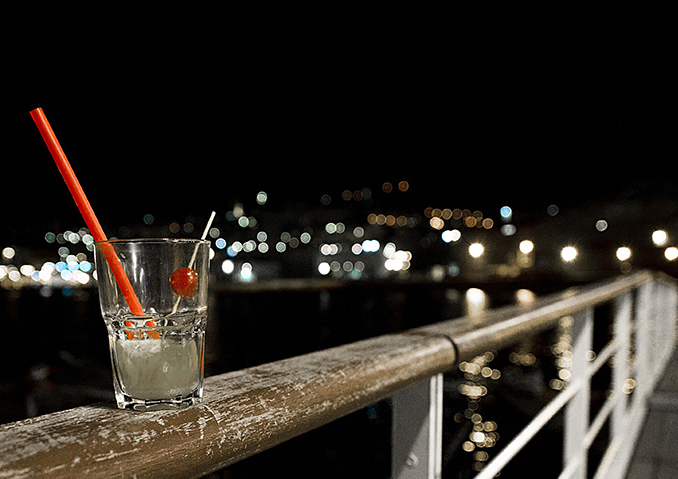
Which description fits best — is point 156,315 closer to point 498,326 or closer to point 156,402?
point 156,402

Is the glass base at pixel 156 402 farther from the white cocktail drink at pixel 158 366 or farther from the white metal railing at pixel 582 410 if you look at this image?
the white metal railing at pixel 582 410

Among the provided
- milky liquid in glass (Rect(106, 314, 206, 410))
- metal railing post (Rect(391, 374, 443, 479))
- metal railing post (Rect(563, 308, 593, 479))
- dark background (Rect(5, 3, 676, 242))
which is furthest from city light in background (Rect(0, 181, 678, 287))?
milky liquid in glass (Rect(106, 314, 206, 410))

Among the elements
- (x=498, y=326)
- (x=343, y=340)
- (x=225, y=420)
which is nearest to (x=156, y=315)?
(x=225, y=420)

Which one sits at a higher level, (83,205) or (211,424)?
(83,205)

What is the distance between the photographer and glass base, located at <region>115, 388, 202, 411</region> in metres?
0.48

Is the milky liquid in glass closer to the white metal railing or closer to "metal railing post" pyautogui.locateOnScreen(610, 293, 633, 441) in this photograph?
the white metal railing

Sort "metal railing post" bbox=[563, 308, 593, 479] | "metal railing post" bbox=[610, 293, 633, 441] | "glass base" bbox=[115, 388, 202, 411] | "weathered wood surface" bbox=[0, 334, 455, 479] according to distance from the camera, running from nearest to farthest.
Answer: "weathered wood surface" bbox=[0, 334, 455, 479]
"glass base" bbox=[115, 388, 202, 411]
"metal railing post" bbox=[563, 308, 593, 479]
"metal railing post" bbox=[610, 293, 633, 441]

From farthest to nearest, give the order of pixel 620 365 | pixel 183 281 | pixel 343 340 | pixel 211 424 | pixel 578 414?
pixel 343 340 < pixel 620 365 < pixel 578 414 < pixel 183 281 < pixel 211 424

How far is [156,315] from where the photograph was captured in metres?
0.53

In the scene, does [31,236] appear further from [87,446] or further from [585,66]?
[87,446]

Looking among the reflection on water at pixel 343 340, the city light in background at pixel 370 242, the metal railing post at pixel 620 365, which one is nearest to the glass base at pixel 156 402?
the reflection on water at pixel 343 340

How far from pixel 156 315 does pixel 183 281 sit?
5cm

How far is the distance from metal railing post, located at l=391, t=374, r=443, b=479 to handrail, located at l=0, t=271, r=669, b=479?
5 cm

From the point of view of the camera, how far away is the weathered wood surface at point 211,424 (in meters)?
0.32
